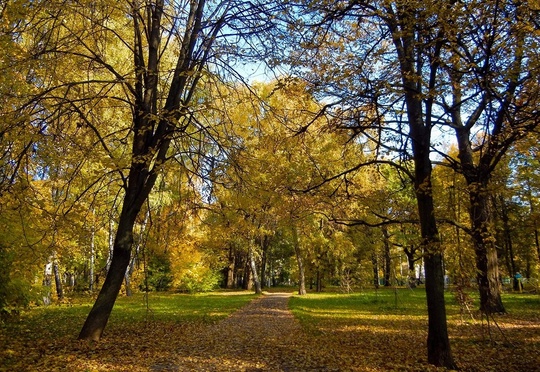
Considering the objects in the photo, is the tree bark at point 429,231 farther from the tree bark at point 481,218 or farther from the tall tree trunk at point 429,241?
the tree bark at point 481,218

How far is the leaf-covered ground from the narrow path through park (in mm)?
16

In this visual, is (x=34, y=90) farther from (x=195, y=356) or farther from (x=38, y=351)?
(x=195, y=356)

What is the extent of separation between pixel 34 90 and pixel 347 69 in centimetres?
598

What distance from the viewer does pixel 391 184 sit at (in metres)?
30.7

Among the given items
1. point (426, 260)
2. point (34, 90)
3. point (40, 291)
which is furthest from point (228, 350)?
point (34, 90)

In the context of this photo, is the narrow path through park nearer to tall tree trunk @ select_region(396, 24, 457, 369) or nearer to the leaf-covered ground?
the leaf-covered ground

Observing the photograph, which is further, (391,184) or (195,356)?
(391,184)

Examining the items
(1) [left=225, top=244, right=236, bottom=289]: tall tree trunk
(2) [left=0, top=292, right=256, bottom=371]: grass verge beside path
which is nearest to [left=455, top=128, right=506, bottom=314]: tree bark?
(2) [left=0, top=292, right=256, bottom=371]: grass verge beside path

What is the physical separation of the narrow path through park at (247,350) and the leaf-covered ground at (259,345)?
0.05ft

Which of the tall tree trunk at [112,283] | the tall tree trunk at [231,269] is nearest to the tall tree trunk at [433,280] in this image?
the tall tree trunk at [112,283]

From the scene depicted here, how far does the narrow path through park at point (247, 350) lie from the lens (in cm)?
621

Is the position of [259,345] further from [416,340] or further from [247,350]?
[416,340]

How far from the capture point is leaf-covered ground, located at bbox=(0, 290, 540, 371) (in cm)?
619

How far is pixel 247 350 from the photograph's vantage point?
7531 millimetres
